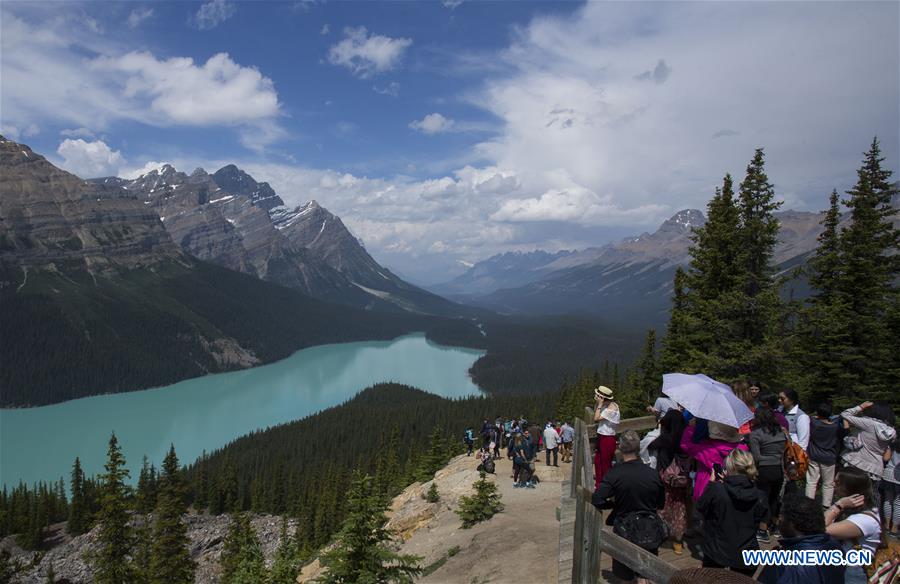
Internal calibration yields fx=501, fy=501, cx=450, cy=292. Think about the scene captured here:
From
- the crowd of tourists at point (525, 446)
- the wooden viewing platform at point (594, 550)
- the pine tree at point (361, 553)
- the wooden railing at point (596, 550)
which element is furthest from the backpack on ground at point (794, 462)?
the crowd of tourists at point (525, 446)

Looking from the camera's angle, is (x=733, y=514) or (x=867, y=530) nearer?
(x=867, y=530)

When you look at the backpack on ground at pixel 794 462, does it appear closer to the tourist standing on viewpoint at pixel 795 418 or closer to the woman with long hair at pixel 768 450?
the tourist standing on viewpoint at pixel 795 418

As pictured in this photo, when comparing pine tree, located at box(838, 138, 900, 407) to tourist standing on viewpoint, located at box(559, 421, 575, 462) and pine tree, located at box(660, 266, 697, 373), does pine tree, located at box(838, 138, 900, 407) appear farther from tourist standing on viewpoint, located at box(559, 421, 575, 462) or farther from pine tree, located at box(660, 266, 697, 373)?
tourist standing on viewpoint, located at box(559, 421, 575, 462)

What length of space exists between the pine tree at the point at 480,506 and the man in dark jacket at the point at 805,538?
43.0 feet

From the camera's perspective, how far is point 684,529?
311 inches

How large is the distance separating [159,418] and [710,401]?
159097 mm

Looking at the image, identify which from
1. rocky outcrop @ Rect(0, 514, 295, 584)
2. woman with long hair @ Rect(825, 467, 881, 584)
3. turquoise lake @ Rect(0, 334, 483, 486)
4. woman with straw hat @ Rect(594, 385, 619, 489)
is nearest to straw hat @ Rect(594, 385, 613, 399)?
woman with straw hat @ Rect(594, 385, 619, 489)

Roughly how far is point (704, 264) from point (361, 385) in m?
175

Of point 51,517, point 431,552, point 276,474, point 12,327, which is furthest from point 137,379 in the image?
point 431,552

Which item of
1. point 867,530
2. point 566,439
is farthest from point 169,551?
point 867,530

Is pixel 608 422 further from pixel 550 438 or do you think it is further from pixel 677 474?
pixel 550 438

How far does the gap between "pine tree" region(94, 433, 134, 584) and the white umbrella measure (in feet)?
87.1

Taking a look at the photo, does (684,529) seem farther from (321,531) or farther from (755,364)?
(321,531)

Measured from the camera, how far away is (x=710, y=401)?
319 inches
